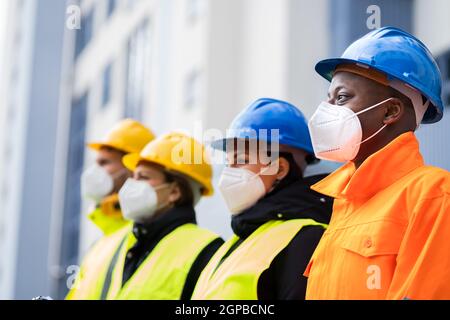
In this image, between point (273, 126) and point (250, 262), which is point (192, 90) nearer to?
point (273, 126)

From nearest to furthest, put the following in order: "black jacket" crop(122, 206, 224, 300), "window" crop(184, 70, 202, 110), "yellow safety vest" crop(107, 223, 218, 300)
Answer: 1. "yellow safety vest" crop(107, 223, 218, 300)
2. "black jacket" crop(122, 206, 224, 300)
3. "window" crop(184, 70, 202, 110)

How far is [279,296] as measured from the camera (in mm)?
4320

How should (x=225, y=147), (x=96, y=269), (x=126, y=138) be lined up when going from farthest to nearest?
(x=126, y=138), (x=96, y=269), (x=225, y=147)

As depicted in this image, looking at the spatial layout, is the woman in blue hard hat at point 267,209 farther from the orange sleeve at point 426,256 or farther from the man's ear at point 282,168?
the orange sleeve at point 426,256

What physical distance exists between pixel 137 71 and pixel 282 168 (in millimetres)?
14659

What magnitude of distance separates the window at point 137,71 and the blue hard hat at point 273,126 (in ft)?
43.1

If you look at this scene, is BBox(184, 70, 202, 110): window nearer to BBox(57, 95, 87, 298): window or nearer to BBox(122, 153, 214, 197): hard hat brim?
BBox(57, 95, 87, 298): window

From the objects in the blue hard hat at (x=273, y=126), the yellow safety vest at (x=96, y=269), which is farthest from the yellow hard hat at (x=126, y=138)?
the blue hard hat at (x=273, y=126)

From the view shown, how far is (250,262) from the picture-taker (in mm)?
4520

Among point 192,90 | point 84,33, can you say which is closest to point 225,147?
point 192,90

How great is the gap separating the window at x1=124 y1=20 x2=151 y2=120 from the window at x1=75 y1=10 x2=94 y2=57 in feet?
15.7

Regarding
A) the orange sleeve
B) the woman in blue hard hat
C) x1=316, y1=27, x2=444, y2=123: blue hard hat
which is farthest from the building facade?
the orange sleeve

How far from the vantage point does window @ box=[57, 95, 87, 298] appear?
2448cm
